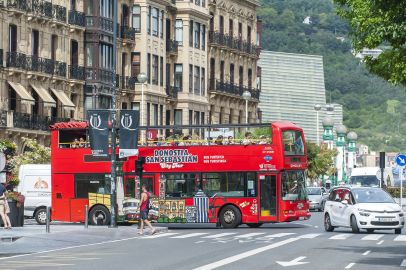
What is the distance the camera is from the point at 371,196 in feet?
155

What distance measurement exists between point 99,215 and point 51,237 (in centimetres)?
1183

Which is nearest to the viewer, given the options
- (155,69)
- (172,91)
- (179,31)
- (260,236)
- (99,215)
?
(260,236)

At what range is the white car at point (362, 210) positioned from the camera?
45969 mm

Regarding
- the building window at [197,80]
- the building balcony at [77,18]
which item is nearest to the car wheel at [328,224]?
the building balcony at [77,18]

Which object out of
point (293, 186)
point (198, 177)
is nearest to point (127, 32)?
point (198, 177)

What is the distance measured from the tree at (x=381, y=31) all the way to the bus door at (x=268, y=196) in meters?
17.6

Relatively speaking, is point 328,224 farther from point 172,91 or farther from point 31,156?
point 172,91

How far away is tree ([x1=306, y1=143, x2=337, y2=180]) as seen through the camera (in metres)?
117

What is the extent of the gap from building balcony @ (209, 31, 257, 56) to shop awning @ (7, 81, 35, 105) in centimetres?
2922

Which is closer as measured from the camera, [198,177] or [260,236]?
[260,236]

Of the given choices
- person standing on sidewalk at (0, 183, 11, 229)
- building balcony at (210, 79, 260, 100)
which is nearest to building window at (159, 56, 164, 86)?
building balcony at (210, 79, 260, 100)

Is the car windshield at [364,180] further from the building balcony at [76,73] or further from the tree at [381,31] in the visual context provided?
the tree at [381,31]

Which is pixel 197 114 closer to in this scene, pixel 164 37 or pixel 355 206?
pixel 164 37

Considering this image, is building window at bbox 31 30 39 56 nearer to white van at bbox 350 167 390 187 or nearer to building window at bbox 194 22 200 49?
building window at bbox 194 22 200 49
